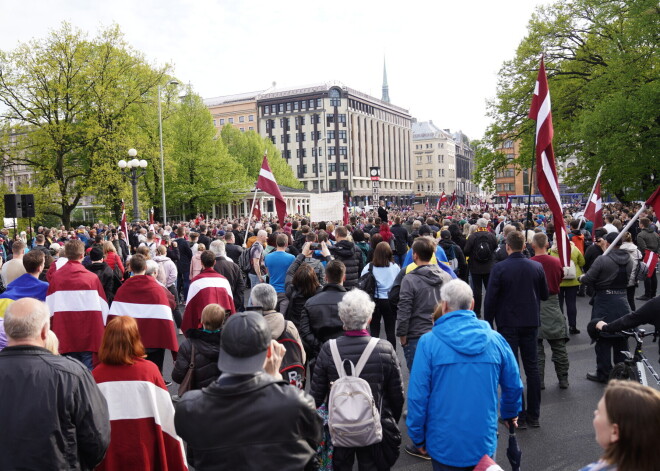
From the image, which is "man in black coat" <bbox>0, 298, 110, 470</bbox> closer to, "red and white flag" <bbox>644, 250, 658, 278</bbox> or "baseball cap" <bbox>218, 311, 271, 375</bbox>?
"baseball cap" <bbox>218, 311, 271, 375</bbox>

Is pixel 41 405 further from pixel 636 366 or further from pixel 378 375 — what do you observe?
pixel 636 366

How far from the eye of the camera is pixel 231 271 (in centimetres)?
848

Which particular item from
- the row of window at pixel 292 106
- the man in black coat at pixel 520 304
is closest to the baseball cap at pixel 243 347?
the man in black coat at pixel 520 304

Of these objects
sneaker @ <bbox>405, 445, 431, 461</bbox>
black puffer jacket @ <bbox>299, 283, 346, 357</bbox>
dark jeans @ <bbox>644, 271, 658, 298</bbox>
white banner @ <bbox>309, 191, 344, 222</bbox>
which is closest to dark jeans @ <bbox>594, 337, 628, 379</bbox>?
sneaker @ <bbox>405, 445, 431, 461</bbox>

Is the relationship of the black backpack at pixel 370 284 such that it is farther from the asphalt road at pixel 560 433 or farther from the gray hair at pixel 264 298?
the gray hair at pixel 264 298

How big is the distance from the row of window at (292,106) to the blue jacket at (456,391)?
101 meters

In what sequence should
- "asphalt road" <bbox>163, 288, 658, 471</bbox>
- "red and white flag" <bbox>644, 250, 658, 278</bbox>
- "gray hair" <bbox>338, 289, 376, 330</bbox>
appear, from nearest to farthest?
"gray hair" <bbox>338, 289, 376, 330</bbox> → "asphalt road" <bbox>163, 288, 658, 471</bbox> → "red and white flag" <bbox>644, 250, 658, 278</bbox>

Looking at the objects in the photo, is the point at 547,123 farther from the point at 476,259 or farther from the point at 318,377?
the point at 318,377

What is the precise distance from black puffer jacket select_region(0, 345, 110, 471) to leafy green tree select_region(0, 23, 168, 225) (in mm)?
30376

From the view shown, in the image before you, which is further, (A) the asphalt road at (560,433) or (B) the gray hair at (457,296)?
(A) the asphalt road at (560,433)

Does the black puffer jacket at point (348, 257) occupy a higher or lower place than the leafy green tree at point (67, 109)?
lower

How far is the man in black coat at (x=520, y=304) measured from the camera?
5.65m

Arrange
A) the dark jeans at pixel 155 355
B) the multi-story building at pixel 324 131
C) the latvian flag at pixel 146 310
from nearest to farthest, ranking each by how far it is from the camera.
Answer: the latvian flag at pixel 146 310 → the dark jeans at pixel 155 355 → the multi-story building at pixel 324 131

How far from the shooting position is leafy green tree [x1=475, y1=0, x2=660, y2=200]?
73.6 ft
